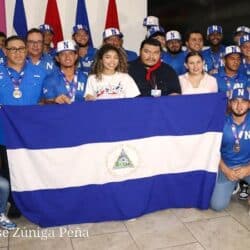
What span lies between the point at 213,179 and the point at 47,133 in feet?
4.69

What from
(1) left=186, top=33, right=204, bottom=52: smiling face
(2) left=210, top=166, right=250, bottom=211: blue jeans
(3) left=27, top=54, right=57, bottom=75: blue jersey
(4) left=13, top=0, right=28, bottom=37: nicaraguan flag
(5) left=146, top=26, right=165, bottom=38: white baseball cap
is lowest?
(2) left=210, top=166, right=250, bottom=211: blue jeans

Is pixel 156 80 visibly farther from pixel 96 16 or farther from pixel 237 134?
pixel 96 16

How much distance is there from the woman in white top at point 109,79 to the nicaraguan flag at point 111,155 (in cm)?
23

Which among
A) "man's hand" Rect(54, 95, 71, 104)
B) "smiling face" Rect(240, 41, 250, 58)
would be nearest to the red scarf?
"man's hand" Rect(54, 95, 71, 104)

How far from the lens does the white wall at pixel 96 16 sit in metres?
5.34

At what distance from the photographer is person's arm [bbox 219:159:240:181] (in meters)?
3.16

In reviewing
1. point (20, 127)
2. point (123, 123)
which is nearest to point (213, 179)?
point (123, 123)

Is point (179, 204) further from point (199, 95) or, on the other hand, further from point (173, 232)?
point (199, 95)

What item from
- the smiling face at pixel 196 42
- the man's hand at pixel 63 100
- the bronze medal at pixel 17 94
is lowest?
the man's hand at pixel 63 100

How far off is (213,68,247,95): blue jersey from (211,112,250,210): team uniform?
0.58 metres

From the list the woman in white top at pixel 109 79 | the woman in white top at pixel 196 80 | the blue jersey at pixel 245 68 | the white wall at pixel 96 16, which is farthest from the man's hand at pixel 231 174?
the white wall at pixel 96 16

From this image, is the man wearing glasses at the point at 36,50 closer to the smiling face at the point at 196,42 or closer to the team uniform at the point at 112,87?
the team uniform at the point at 112,87

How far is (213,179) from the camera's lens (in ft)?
10.4

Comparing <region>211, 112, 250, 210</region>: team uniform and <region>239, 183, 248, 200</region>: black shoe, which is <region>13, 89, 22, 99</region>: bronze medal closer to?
<region>211, 112, 250, 210</region>: team uniform
